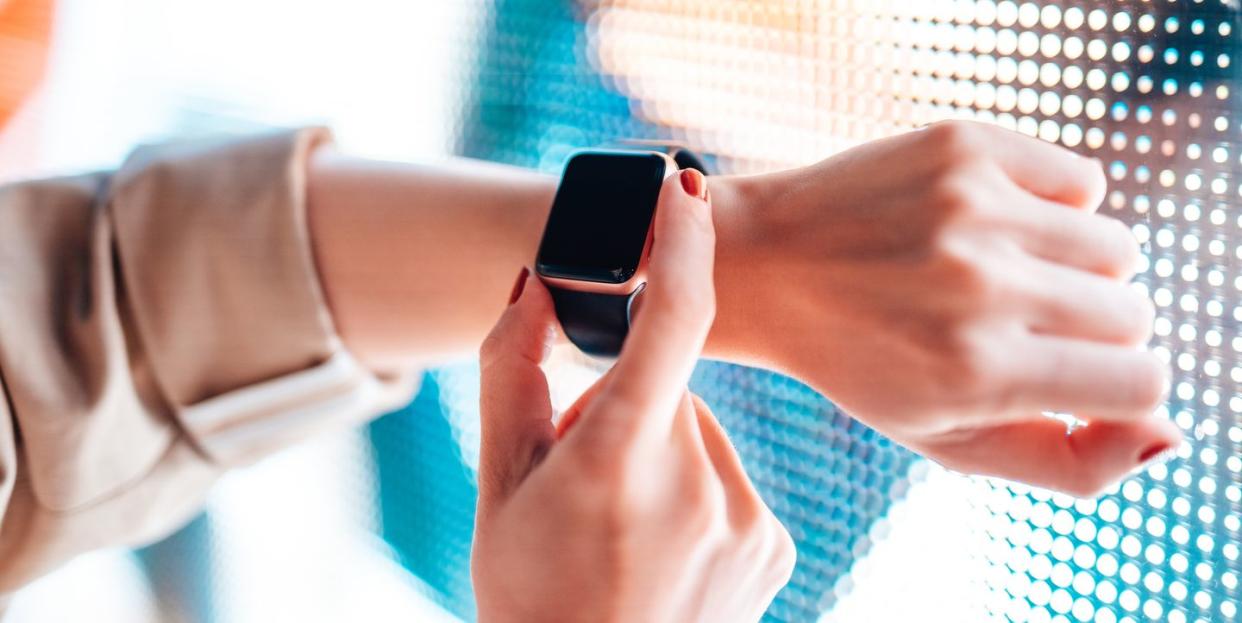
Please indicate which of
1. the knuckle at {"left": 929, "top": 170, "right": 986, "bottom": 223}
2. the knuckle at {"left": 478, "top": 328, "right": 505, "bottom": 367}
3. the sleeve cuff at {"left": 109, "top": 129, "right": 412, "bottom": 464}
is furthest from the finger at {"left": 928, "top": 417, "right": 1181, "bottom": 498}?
the sleeve cuff at {"left": 109, "top": 129, "right": 412, "bottom": 464}

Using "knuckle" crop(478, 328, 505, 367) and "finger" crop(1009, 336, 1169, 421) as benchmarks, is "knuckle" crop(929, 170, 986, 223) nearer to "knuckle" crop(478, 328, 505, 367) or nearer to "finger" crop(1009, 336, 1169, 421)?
"finger" crop(1009, 336, 1169, 421)

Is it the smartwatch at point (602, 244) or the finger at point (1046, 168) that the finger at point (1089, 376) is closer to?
the finger at point (1046, 168)

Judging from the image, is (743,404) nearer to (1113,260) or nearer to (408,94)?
(1113,260)

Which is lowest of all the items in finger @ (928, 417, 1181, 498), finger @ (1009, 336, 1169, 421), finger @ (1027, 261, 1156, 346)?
finger @ (928, 417, 1181, 498)

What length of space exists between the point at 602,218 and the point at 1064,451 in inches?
10.0

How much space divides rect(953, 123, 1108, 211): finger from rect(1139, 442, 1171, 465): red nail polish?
0.12 metres

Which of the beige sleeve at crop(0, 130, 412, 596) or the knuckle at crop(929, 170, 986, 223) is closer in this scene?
the knuckle at crop(929, 170, 986, 223)

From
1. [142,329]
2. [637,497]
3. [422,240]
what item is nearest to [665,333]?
[637,497]

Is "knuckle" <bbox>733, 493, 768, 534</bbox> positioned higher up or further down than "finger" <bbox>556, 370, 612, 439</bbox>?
further down

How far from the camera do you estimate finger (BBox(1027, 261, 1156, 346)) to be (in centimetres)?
36

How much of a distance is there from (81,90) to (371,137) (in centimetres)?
51

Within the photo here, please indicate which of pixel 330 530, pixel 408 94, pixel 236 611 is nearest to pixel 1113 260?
pixel 408 94

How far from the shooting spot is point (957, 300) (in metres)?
0.37

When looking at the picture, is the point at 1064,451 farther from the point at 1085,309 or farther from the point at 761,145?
the point at 761,145
